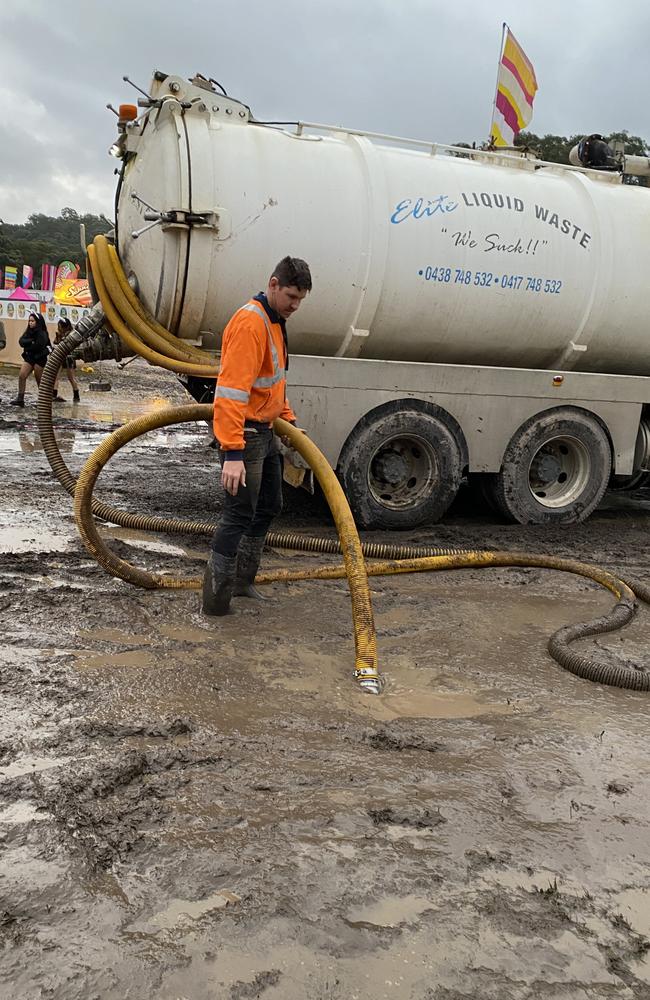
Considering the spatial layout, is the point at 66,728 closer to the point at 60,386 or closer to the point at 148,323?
the point at 148,323

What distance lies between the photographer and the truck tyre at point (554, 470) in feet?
22.6

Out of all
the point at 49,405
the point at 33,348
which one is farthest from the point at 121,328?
the point at 33,348

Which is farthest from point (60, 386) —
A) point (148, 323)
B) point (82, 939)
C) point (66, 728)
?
point (82, 939)

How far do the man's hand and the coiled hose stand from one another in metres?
0.55

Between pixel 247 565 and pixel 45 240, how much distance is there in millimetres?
82220

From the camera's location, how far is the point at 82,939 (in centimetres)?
202

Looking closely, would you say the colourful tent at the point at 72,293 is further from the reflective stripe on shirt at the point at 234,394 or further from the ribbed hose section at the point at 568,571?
the reflective stripe on shirt at the point at 234,394

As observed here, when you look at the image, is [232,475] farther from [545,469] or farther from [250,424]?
[545,469]

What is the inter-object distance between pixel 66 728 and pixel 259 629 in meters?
1.44

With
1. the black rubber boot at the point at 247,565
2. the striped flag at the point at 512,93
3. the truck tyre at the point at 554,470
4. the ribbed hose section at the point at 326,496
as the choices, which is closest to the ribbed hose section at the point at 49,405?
the ribbed hose section at the point at 326,496

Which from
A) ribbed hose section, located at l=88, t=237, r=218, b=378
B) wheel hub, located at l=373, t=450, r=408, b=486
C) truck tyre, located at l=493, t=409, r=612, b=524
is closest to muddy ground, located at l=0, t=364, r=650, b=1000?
ribbed hose section, located at l=88, t=237, r=218, b=378

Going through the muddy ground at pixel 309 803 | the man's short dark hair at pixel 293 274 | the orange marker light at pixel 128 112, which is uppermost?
the orange marker light at pixel 128 112

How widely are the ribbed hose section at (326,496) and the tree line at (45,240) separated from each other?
3429 cm

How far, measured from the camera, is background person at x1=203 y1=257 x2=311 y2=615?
3988 mm
